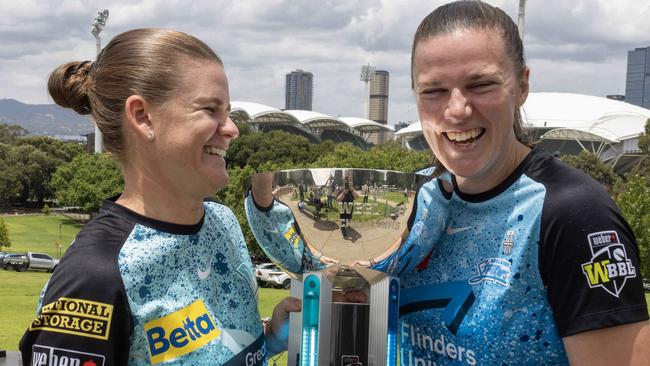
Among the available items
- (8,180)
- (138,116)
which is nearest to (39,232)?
(8,180)

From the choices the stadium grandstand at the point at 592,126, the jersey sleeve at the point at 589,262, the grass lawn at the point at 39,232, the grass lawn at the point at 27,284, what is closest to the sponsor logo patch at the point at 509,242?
the jersey sleeve at the point at 589,262

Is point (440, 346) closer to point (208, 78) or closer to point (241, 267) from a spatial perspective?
point (241, 267)

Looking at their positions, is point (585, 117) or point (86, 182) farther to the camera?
point (585, 117)

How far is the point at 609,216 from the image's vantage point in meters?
1.86

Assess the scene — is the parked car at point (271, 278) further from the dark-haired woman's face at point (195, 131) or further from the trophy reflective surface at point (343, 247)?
the dark-haired woman's face at point (195, 131)

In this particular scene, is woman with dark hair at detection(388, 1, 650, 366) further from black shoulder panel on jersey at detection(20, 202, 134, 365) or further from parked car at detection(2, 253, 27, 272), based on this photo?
parked car at detection(2, 253, 27, 272)

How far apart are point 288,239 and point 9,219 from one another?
55.0 m

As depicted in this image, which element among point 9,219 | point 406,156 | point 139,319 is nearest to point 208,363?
point 139,319

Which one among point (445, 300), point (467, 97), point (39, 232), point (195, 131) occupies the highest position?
point (467, 97)

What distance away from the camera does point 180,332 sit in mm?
1879

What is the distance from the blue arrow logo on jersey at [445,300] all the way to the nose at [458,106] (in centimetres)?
54

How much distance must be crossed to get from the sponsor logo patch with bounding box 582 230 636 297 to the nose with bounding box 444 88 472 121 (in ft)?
1.55

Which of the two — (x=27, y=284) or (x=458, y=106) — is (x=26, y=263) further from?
(x=458, y=106)

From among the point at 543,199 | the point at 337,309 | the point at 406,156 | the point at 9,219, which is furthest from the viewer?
the point at 9,219
